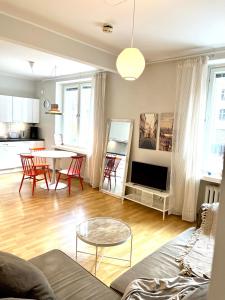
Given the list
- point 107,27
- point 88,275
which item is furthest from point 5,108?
point 88,275

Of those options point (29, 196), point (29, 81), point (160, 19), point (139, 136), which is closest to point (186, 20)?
point (160, 19)

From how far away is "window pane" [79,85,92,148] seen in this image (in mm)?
5730

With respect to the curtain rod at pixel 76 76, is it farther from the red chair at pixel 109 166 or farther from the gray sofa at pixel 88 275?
the gray sofa at pixel 88 275

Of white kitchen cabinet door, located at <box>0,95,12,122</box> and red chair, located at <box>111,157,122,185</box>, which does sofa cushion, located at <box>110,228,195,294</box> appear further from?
white kitchen cabinet door, located at <box>0,95,12,122</box>

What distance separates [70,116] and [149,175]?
10.5ft

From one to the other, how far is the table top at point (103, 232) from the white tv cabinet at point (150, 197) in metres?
1.44

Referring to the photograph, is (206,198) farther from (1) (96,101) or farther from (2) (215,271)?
(2) (215,271)

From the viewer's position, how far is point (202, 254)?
1934mm

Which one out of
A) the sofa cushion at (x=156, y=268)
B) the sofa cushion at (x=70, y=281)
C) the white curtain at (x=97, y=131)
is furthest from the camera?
the white curtain at (x=97, y=131)

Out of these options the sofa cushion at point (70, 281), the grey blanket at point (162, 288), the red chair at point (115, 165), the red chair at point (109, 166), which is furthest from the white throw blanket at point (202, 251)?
the red chair at point (109, 166)

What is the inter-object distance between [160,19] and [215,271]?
2.68 metres

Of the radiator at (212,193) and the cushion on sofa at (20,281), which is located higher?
the cushion on sofa at (20,281)

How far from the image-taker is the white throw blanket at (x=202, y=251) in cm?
169

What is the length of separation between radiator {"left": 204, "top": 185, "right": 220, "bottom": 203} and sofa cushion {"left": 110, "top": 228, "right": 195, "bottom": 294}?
1564 millimetres
